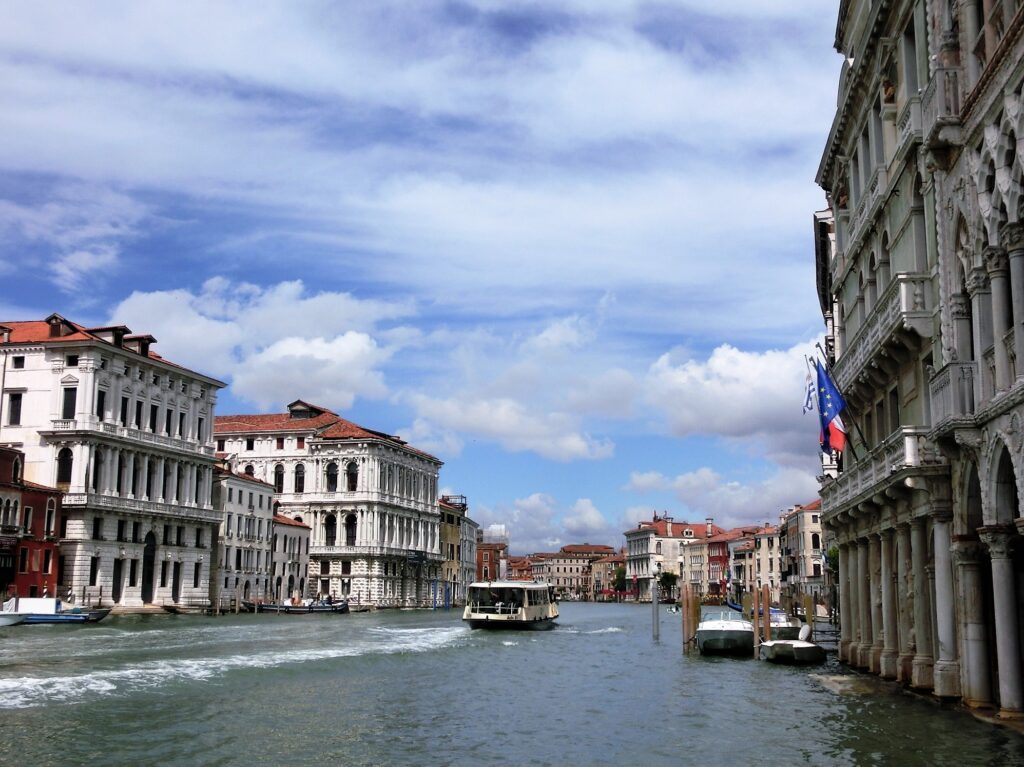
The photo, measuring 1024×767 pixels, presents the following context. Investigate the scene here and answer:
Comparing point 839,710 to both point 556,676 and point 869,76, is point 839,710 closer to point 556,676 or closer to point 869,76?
point 556,676

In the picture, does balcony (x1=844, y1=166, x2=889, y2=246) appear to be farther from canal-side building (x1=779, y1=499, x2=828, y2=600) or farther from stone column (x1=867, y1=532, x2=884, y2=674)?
canal-side building (x1=779, y1=499, x2=828, y2=600)

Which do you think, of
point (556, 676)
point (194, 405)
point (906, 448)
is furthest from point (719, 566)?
point (906, 448)

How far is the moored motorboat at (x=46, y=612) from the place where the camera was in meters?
46.2

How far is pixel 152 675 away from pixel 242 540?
52.9 meters

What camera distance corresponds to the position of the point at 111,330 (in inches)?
2500

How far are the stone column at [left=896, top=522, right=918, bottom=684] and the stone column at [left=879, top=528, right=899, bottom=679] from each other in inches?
26.5

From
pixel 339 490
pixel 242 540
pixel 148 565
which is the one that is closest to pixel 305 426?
pixel 339 490

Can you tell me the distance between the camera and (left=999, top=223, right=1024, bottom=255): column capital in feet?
50.6

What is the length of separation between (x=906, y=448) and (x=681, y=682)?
475 inches

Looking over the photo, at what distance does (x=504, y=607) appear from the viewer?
5478cm

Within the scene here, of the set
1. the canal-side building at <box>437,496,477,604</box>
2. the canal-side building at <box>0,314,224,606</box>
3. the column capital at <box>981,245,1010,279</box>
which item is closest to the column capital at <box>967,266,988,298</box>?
the column capital at <box>981,245,1010,279</box>

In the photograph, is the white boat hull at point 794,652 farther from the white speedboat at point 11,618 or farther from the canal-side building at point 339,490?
the canal-side building at point 339,490

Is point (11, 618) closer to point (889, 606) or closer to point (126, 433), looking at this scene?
point (126, 433)

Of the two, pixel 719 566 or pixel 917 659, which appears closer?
pixel 917 659
